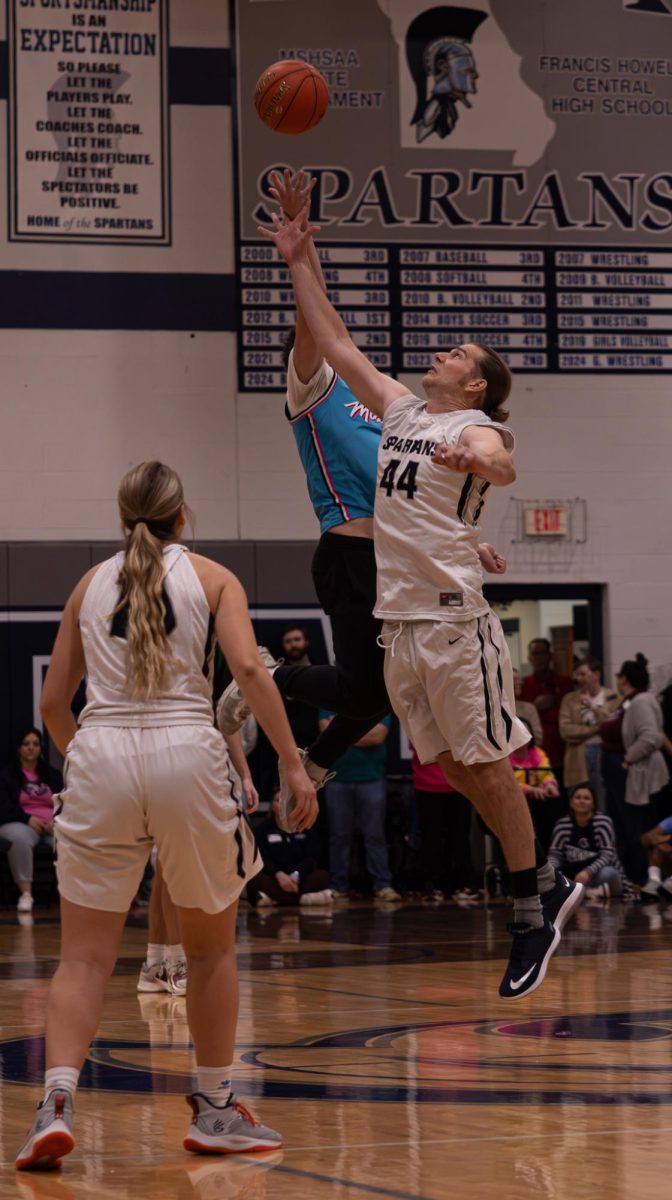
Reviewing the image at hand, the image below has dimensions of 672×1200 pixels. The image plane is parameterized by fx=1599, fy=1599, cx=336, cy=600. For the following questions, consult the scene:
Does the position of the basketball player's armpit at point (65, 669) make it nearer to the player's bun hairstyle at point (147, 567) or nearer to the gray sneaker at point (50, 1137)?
the player's bun hairstyle at point (147, 567)

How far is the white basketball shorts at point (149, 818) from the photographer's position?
3.62 m

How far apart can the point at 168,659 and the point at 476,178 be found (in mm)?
12363

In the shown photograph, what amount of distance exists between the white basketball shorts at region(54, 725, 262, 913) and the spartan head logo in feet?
40.8

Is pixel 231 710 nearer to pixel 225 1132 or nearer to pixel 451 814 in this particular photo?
pixel 225 1132

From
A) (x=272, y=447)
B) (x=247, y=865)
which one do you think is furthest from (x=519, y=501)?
(x=247, y=865)

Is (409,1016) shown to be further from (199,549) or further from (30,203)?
(30,203)

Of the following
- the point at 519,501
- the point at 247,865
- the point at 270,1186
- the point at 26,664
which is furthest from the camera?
the point at 519,501

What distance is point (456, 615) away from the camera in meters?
5.08

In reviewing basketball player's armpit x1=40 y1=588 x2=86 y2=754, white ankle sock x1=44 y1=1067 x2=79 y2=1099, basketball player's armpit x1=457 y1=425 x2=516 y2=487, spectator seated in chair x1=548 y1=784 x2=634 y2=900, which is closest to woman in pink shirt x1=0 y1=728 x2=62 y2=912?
spectator seated in chair x1=548 y1=784 x2=634 y2=900

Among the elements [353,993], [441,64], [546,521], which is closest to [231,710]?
[353,993]

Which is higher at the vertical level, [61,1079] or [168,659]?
[168,659]

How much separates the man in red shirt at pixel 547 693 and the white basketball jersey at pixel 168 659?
422 inches

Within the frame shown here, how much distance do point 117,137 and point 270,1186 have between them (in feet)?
41.6

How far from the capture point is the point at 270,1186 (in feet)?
10.9
